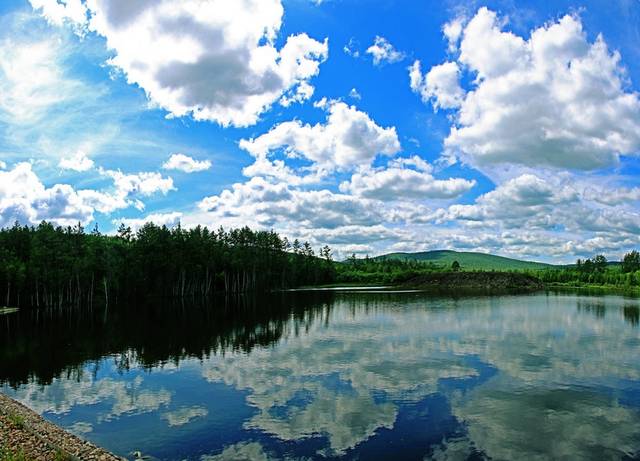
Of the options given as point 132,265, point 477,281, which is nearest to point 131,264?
point 132,265

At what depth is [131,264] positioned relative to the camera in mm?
120875

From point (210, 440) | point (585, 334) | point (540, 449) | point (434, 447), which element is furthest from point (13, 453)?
point (585, 334)

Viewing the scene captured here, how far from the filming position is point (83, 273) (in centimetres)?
10656

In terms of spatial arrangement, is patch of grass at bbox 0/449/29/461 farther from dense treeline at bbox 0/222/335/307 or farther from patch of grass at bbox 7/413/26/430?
dense treeline at bbox 0/222/335/307

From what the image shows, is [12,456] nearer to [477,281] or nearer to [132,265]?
[132,265]

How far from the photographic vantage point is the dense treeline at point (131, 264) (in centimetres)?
9981

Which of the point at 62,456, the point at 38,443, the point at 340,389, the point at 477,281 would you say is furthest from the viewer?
the point at 477,281

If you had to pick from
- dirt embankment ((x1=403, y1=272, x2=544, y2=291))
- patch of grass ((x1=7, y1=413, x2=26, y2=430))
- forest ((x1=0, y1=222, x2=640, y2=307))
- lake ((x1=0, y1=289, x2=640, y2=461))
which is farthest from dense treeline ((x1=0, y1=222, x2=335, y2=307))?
patch of grass ((x1=7, y1=413, x2=26, y2=430))

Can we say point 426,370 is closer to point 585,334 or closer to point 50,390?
point 50,390

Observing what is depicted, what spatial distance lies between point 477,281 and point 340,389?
16325 centimetres

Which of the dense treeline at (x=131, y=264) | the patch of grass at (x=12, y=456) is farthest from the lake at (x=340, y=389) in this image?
the dense treeline at (x=131, y=264)

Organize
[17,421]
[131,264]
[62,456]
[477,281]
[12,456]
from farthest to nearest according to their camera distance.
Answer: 1. [477,281]
2. [131,264]
3. [17,421]
4. [62,456]
5. [12,456]

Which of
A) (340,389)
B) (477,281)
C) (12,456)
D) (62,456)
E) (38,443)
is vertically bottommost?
(340,389)

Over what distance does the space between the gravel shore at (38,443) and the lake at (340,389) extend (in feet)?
4.71
